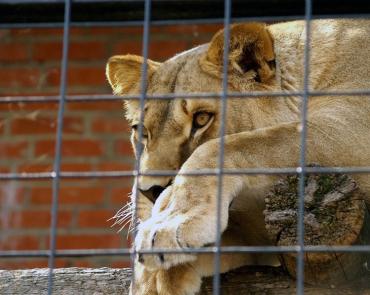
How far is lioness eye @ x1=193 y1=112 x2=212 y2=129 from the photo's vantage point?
10.2 feet

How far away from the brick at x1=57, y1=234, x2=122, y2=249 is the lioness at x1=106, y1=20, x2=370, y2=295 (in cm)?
151

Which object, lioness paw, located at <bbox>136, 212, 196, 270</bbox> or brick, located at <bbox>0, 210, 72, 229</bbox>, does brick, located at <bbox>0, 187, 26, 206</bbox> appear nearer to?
brick, located at <bbox>0, 210, 72, 229</bbox>

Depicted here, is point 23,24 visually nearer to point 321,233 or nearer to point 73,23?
point 73,23

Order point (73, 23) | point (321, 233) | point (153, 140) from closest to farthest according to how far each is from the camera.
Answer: point (73, 23) → point (321, 233) → point (153, 140)

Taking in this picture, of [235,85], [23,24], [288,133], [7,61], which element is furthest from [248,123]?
[7,61]

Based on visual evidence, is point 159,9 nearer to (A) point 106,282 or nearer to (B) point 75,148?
(A) point 106,282

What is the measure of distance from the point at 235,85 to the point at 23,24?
1.02 m

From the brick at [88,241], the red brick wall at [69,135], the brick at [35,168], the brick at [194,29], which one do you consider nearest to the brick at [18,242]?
the red brick wall at [69,135]

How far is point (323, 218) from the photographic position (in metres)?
2.47

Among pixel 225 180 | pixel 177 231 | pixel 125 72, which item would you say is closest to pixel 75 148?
pixel 125 72

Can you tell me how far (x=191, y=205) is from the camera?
2.62 metres

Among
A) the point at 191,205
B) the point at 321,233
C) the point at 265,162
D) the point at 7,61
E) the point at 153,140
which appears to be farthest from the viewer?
the point at 7,61

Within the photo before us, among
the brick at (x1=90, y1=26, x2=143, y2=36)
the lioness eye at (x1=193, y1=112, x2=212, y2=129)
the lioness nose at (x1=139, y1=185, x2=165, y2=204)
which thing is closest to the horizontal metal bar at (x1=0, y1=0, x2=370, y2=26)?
the lioness nose at (x1=139, y1=185, x2=165, y2=204)

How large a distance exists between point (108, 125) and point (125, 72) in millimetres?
1586
